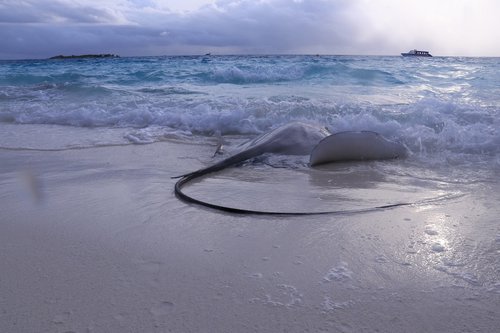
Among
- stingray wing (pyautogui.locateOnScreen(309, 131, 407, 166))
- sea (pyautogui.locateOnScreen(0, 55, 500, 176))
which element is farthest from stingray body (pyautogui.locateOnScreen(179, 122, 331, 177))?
sea (pyautogui.locateOnScreen(0, 55, 500, 176))

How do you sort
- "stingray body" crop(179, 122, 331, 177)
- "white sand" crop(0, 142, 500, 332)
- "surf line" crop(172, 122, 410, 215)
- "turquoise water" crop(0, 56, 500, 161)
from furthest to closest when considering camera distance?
1. "turquoise water" crop(0, 56, 500, 161)
2. "stingray body" crop(179, 122, 331, 177)
3. "surf line" crop(172, 122, 410, 215)
4. "white sand" crop(0, 142, 500, 332)

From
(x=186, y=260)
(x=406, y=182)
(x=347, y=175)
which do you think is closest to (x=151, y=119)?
(x=347, y=175)

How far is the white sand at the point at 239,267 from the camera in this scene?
4.86 feet

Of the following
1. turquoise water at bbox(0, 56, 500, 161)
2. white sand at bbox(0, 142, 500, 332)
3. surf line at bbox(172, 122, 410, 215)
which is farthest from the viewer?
turquoise water at bbox(0, 56, 500, 161)

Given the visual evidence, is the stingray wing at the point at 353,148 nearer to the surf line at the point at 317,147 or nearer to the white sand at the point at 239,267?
the surf line at the point at 317,147

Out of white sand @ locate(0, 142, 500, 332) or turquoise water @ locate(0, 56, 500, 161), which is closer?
white sand @ locate(0, 142, 500, 332)

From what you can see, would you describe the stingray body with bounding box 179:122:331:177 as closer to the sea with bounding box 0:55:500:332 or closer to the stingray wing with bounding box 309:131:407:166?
the sea with bounding box 0:55:500:332

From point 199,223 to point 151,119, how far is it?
16.5 feet

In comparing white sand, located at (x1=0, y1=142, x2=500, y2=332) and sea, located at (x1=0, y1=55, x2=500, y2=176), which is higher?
sea, located at (x1=0, y1=55, x2=500, y2=176)

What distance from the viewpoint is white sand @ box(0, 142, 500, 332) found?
1482mm

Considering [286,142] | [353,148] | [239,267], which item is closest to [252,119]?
[286,142]

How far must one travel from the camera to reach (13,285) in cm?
172

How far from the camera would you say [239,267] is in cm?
186

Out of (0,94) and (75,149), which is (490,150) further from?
(0,94)
